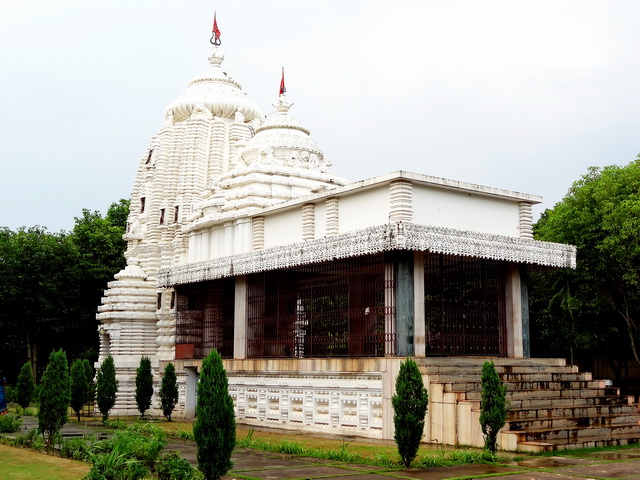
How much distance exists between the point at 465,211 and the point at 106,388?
509 inches

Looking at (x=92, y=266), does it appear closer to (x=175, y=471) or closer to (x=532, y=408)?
(x=532, y=408)

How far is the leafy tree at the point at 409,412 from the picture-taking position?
12438 mm

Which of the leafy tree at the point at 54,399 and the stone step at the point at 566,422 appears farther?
the leafy tree at the point at 54,399

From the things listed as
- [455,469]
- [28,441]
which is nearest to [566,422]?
[455,469]

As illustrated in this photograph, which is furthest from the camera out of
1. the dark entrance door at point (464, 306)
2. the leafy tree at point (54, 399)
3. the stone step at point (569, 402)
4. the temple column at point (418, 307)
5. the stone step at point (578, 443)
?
the dark entrance door at point (464, 306)

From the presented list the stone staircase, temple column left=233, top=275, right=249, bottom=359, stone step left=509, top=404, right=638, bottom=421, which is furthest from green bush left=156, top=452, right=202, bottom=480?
temple column left=233, top=275, right=249, bottom=359

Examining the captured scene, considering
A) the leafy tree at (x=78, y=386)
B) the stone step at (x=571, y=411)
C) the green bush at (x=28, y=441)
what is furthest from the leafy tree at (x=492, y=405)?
the leafy tree at (x=78, y=386)

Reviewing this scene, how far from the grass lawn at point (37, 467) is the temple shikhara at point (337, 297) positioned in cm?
705

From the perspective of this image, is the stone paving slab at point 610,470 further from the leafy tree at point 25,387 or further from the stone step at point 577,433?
the leafy tree at point 25,387

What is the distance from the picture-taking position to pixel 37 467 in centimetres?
1288

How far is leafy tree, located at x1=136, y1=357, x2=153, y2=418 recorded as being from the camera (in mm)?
24250

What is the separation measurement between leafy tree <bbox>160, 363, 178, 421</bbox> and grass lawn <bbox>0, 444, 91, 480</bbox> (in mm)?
8244

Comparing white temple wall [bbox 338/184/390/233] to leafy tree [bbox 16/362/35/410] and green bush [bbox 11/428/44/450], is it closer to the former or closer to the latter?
green bush [bbox 11/428/44/450]

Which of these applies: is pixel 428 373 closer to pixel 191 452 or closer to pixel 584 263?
pixel 191 452
